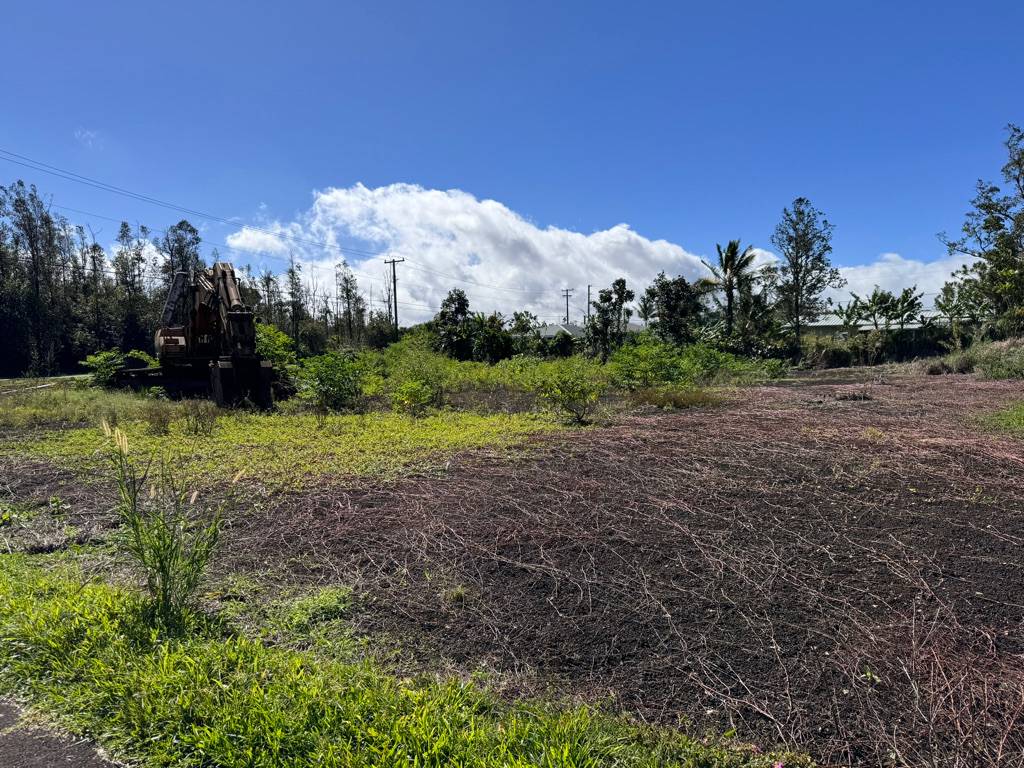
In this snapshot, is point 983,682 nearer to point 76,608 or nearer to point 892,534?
point 892,534

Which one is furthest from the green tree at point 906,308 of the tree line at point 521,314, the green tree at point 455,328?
the green tree at point 455,328

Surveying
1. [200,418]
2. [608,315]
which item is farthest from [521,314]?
[200,418]

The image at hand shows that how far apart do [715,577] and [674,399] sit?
8.53 meters

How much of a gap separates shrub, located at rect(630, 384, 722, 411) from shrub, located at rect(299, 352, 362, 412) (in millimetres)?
5784

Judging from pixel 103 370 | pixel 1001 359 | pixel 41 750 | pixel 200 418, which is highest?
pixel 103 370

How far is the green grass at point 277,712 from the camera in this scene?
187cm

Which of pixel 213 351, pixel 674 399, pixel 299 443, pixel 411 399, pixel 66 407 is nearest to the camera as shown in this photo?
pixel 299 443

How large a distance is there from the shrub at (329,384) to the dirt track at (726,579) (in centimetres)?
574

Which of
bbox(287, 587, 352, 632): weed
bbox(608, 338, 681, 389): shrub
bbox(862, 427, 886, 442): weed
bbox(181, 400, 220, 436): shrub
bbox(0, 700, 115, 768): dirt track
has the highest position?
bbox(608, 338, 681, 389): shrub

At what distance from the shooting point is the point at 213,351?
13352 millimetres

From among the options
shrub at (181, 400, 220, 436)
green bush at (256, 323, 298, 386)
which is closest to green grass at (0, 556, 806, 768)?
shrub at (181, 400, 220, 436)

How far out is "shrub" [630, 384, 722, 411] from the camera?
1138cm

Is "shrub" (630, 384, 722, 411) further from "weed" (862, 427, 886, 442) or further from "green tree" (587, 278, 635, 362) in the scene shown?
"green tree" (587, 278, 635, 362)

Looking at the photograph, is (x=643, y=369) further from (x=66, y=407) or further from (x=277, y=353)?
(x=66, y=407)
